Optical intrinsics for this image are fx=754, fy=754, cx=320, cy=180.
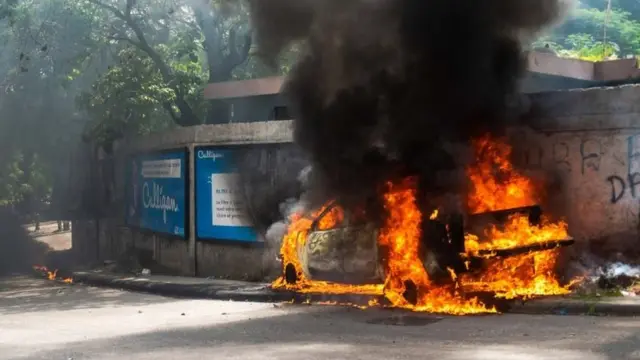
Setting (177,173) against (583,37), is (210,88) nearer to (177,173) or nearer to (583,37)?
(177,173)

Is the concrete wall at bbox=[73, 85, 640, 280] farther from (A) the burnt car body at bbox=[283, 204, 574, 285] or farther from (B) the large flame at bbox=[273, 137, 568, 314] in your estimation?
(A) the burnt car body at bbox=[283, 204, 574, 285]

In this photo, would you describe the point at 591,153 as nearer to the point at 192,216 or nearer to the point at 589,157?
the point at 589,157

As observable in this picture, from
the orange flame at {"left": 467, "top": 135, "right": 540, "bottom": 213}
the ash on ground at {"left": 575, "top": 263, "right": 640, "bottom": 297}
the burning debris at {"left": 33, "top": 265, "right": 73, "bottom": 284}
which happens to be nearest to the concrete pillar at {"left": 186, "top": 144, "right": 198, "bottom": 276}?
the burning debris at {"left": 33, "top": 265, "right": 73, "bottom": 284}

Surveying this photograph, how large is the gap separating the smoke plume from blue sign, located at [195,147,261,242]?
2.50 m

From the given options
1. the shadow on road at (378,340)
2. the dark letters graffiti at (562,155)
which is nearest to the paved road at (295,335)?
the shadow on road at (378,340)

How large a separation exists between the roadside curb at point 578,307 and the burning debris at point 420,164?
324 millimetres

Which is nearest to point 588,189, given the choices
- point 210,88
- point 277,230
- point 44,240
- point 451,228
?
point 451,228

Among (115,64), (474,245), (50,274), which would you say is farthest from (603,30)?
(474,245)

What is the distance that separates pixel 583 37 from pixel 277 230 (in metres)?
20.6

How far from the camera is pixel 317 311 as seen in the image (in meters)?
9.05

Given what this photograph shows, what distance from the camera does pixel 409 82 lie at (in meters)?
9.92

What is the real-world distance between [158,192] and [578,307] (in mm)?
9836

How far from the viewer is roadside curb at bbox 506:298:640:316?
787 centimetres

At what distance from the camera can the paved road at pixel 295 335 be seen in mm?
6250
